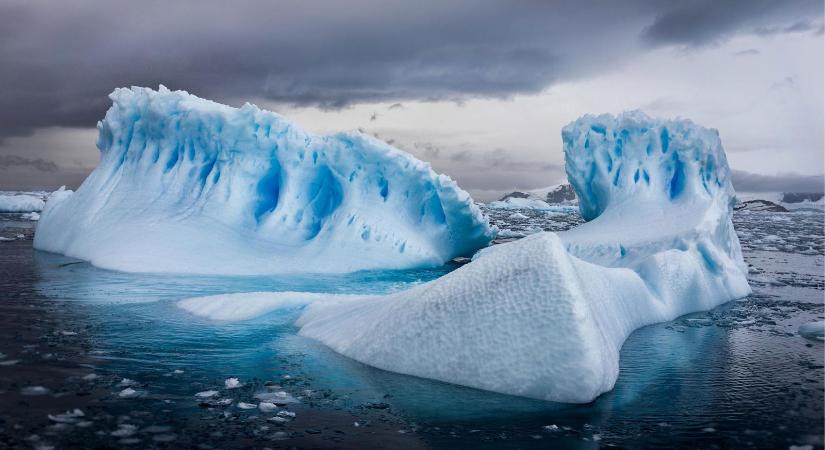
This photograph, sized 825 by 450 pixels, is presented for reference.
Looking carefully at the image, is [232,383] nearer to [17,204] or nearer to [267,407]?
[267,407]

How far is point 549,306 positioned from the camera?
523 centimetres

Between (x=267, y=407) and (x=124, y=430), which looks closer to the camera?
(x=124, y=430)

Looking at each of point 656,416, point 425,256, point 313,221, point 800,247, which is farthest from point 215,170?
point 800,247

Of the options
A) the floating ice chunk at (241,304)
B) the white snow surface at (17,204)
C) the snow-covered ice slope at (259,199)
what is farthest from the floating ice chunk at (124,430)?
the white snow surface at (17,204)

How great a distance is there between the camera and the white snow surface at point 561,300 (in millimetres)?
5121

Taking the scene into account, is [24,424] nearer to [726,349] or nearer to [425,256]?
[726,349]

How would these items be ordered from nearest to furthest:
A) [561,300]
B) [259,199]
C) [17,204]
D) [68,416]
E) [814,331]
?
[68,416]
[561,300]
[814,331]
[259,199]
[17,204]

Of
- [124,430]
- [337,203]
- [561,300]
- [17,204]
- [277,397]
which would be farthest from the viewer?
[17,204]

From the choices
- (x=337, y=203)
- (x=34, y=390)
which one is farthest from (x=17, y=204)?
(x=34, y=390)

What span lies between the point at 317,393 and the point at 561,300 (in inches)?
84.8

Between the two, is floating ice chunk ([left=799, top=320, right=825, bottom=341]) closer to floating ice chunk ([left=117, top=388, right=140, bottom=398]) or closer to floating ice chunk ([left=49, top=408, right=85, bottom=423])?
floating ice chunk ([left=117, top=388, right=140, bottom=398])

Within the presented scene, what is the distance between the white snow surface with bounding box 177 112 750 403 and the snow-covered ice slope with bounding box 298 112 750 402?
11mm

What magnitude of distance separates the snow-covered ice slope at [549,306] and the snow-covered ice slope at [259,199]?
3598mm

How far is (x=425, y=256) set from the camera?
1399cm
